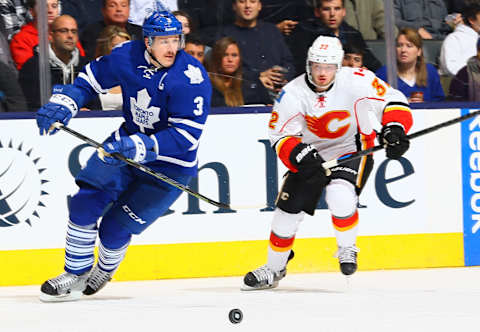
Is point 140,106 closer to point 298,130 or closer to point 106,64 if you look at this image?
point 106,64

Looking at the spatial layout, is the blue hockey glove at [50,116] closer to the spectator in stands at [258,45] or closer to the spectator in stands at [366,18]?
→ the spectator in stands at [258,45]

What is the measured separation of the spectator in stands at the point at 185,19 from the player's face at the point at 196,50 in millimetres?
73

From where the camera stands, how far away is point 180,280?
535 cm

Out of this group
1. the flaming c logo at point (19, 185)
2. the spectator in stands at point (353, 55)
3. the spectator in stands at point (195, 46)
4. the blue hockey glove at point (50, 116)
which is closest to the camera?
the blue hockey glove at point (50, 116)

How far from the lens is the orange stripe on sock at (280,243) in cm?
490

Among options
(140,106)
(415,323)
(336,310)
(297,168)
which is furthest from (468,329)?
(140,106)

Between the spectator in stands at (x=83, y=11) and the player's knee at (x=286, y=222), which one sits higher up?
the spectator in stands at (x=83, y=11)

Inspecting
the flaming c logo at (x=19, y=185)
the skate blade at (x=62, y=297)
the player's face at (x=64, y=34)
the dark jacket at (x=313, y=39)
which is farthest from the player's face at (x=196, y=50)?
the skate blade at (x=62, y=297)

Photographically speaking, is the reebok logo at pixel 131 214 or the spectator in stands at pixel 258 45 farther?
the spectator in stands at pixel 258 45

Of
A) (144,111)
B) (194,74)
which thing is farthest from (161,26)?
(144,111)

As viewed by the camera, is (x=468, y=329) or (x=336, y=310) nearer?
(x=468, y=329)

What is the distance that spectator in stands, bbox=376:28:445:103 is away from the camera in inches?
221

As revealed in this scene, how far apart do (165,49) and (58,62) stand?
1.17 m

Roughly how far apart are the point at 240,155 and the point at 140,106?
113 centimetres
